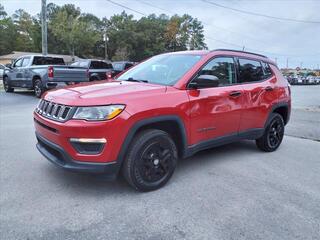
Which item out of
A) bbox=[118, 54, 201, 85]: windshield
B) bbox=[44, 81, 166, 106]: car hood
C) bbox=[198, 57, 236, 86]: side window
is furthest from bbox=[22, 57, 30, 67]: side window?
bbox=[198, 57, 236, 86]: side window

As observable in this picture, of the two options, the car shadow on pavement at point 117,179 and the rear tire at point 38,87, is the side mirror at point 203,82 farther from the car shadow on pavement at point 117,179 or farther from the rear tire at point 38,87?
the rear tire at point 38,87

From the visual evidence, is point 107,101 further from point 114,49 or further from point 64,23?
point 114,49

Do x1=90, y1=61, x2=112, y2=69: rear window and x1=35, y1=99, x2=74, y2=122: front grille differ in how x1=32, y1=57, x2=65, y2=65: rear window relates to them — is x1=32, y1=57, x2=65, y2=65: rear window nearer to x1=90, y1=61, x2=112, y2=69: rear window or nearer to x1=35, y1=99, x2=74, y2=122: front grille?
x1=90, y1=61, x2=112, y2=69: rear window

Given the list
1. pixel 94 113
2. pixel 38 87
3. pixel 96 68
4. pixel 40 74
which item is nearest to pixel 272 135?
pixel 94 113

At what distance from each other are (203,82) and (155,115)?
808 millimetres

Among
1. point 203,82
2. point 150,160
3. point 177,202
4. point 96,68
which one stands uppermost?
point 96,68

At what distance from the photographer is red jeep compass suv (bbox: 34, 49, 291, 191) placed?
3352 mm

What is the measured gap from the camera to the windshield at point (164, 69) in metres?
4.27

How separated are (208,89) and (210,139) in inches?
27.9

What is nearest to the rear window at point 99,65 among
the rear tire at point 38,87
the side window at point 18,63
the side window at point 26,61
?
the side window at point 26,61

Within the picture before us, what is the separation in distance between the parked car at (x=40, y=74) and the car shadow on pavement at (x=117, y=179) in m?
8.65

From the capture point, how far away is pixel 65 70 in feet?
41.6

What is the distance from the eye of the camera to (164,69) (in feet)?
14.9

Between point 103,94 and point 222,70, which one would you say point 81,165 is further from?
point 222,70
